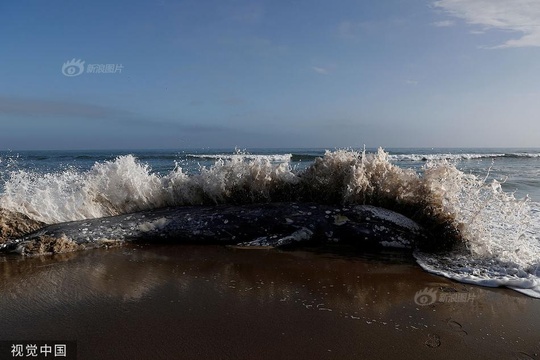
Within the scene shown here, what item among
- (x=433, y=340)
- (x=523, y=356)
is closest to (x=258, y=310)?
(x=433, y=340)

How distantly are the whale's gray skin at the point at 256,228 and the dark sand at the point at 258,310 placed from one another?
0.51 m

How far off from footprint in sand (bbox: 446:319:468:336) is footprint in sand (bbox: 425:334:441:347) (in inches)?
7.2

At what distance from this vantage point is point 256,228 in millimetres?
4660

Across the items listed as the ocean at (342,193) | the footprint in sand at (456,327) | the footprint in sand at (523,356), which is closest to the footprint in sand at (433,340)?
the footprint in sand at (456,327)

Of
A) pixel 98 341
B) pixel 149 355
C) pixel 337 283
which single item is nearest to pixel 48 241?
pixel 98 341

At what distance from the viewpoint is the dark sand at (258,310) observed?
7.43 ft

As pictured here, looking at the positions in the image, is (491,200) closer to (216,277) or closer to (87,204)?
(216,277)

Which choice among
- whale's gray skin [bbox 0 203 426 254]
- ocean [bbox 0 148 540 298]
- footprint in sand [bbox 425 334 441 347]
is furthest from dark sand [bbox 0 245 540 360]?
ocean [bbox 0 148 540 298]

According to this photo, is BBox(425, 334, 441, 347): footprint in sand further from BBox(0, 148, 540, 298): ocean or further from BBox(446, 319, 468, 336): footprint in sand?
BBox(0, 148, 540, 298): ocean

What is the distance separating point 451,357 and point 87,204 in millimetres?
4823

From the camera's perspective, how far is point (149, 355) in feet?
7.07

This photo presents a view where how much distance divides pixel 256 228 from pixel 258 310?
6.35 ft

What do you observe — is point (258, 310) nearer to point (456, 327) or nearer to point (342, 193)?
point (456, 327)

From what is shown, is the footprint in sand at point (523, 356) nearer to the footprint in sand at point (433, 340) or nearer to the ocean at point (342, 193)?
the footprint in sand at point (433, 340)
